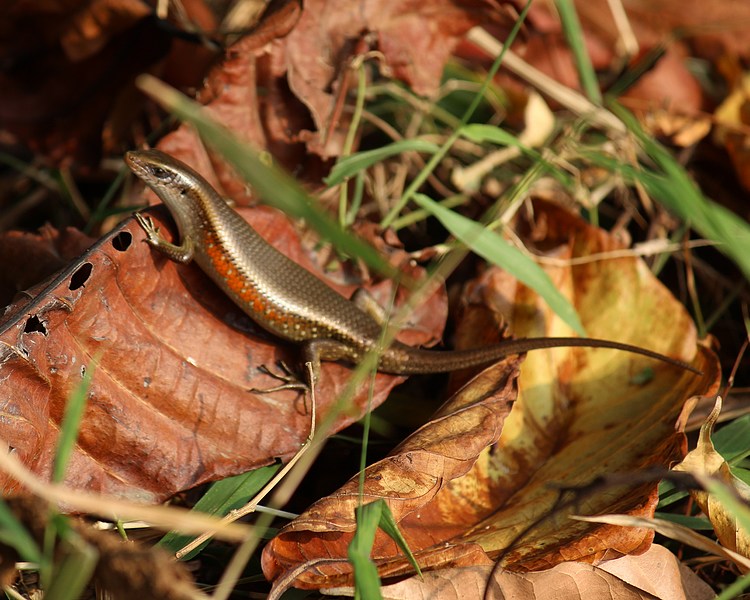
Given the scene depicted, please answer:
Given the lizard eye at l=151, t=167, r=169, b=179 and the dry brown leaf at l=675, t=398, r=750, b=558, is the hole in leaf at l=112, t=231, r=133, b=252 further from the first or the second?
the dry brown leaf at l=675, t=398, r=750, b=558

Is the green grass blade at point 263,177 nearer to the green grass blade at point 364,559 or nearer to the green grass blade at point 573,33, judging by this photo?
the green grass blade at point 364,559

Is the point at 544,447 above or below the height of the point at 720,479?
below

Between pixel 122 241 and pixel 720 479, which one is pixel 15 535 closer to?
pixel 122 241

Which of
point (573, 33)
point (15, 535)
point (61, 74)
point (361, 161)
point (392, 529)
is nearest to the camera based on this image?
point (15, 535)

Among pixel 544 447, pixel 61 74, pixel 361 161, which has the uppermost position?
pixel 61 74

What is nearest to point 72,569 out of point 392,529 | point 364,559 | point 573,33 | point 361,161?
point 364,559

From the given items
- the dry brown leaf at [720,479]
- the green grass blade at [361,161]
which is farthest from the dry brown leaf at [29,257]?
the dry brown leaf at [720,479]

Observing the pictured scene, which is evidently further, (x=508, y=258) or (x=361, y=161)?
(x=361, y=161)

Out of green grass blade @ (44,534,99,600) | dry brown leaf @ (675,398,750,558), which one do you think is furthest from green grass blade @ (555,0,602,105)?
green grass blade @ (44,534,99,600)
